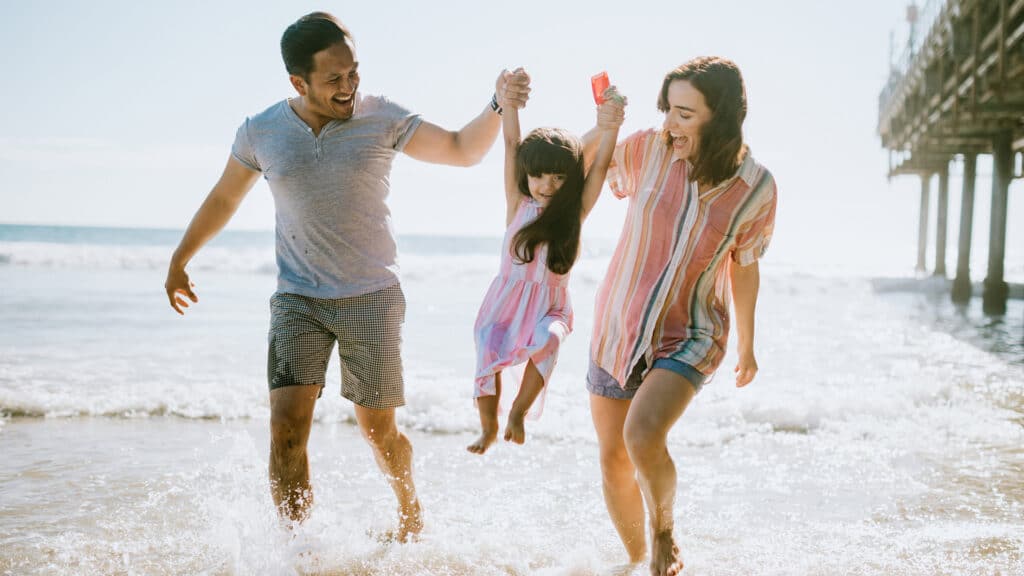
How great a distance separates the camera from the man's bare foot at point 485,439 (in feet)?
10.5

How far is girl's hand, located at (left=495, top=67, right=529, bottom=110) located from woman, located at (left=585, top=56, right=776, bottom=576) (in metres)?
0.34

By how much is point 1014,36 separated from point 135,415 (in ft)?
35.5

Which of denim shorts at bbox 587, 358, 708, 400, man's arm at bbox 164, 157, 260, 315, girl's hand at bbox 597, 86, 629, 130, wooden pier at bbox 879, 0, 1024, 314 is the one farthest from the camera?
A: wooden pier at bbox 879, 0, 1024, 314

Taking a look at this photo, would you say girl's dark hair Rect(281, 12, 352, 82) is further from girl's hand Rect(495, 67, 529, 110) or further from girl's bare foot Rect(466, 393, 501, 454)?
girl's bare foot Rect(466, 393, 501, 454)

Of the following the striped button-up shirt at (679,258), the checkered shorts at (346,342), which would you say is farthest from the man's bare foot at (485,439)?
the checkered shorts at (346,342)

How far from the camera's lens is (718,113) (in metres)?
3.06

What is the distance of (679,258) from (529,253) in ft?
1.95

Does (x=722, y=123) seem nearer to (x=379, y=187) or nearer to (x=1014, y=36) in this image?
(x=379, y=187)

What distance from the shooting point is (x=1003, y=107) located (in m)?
12.7

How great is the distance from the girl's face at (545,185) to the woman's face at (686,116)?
47 cm

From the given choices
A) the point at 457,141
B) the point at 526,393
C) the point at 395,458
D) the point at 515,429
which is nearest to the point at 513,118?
the point at 457,141

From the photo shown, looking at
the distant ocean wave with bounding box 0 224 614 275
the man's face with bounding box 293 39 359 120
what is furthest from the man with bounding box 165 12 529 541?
the distant ocean wave with bounding box 0 224 614 275

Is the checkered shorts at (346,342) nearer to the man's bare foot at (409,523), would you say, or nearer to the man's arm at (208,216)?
the man's arm at (208,216)

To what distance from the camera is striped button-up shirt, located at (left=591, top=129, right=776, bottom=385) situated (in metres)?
3.11
